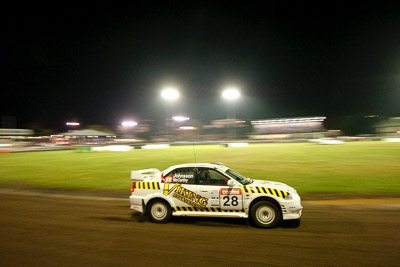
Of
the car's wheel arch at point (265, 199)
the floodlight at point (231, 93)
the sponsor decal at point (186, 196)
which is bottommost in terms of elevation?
the car's wheel arch at point (265, 199)

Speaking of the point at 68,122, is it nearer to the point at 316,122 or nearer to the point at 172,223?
the point at 316,122

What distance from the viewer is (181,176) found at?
638 centimetres

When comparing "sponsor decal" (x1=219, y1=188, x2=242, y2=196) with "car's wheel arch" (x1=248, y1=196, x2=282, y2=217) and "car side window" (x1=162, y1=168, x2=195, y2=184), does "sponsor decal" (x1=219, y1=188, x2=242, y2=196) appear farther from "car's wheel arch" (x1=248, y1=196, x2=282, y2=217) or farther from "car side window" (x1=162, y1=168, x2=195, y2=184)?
"car side window" (x1=162, y1=168, x2=195, y2=184)

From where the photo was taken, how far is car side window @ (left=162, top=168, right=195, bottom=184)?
6.30 m

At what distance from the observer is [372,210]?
698 centimetres

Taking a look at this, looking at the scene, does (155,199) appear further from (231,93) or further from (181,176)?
(231,93)

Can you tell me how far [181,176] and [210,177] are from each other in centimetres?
70

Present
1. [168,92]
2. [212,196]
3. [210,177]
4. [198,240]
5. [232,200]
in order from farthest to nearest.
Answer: [168,92], [210,177], [212,196], [232,200], [198,240]

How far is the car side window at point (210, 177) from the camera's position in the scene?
616cm

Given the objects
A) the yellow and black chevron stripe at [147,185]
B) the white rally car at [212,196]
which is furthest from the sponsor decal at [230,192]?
the yellow and black chevron stripe at [147,185]

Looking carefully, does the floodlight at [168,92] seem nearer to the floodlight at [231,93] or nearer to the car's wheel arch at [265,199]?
the floodlight at [231,93]

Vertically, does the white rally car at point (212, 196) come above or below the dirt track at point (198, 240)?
above

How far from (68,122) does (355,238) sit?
122015 mm

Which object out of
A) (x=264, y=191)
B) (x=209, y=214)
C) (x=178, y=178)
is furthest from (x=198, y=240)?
(x=264, y=191)
